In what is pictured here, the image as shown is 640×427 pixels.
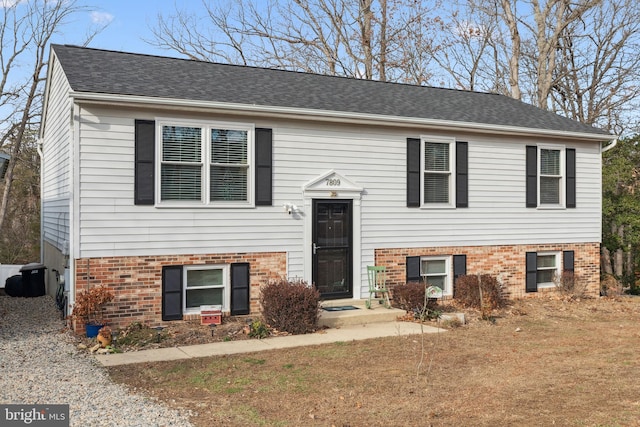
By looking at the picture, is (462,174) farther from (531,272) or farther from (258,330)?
(258,330)

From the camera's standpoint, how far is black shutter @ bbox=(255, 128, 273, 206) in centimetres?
1060

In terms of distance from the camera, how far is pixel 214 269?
10398 mm

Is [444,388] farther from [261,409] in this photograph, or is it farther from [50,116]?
[50,116]

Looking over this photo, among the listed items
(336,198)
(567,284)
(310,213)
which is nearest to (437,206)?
(336,198)

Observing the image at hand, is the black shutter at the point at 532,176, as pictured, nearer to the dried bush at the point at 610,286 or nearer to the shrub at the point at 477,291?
the shrub at the point at 477,291

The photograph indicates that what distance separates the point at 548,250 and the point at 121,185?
9.76m

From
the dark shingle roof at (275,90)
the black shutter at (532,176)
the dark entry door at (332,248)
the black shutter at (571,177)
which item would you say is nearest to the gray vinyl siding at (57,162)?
the dark shingle roof at (275,90)

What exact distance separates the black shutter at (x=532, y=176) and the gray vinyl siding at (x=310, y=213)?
0.16m

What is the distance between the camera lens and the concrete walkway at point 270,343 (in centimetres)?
784

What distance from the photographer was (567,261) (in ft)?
46.3

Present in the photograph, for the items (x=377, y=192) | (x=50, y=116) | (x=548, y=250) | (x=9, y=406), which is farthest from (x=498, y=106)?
(x=9, y=406)

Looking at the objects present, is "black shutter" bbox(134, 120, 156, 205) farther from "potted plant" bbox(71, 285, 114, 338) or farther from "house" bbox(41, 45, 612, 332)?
"potted plant" bbox(71, 285, 114, 338)

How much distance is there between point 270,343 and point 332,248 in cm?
316

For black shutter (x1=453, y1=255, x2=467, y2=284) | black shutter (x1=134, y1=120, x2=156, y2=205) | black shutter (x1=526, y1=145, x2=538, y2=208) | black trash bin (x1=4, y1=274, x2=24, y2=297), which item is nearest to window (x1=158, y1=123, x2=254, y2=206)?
black shutter (x1=134, y1=120, x2=156, y2=205)
